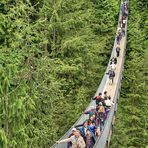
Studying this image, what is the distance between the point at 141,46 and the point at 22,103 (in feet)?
93.2

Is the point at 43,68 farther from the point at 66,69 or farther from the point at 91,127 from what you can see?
the point at 66,69

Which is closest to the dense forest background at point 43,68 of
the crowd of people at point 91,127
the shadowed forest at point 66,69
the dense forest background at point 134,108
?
the shadowed forest at point 66,69

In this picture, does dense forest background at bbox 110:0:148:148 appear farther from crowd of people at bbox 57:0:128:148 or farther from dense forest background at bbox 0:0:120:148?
crowd of people at bbox 57:0:128:148

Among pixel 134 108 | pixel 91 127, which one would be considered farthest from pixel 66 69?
→ pixel 91 127

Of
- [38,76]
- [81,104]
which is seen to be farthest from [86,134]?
[81,104]

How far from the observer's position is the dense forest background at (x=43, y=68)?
5746mm

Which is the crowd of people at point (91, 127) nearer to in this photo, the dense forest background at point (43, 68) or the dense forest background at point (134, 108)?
the dense forest background at point (43, 68)

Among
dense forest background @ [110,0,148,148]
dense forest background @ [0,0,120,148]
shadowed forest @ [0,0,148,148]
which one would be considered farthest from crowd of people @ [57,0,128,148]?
dense forest background @ [110,0,148,148]

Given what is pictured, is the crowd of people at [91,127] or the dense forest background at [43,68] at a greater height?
the dense forest background at [43,68]

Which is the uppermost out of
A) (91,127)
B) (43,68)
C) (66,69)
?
(43,68)

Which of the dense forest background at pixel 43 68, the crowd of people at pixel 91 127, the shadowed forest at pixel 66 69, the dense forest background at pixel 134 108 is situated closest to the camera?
the dense forest background at pixel 43 68

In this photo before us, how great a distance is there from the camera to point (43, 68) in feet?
27.0

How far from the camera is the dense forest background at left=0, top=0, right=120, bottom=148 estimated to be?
5.75m

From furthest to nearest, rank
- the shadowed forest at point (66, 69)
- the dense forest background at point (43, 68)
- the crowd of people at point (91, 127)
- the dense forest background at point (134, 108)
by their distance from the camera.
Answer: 1. the dense forest background at point (134, 108)
2. the shadowed forest at point (66, 69)
3. the crowd of people at point (91, 127)
4. the dense forest background at point (43, 68)
